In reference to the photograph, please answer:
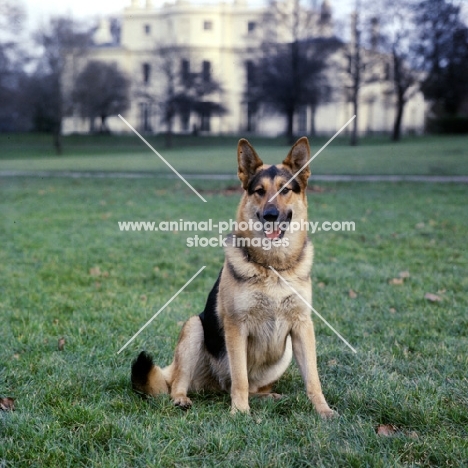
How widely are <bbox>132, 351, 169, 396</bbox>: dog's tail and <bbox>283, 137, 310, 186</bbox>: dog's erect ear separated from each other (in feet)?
5.78

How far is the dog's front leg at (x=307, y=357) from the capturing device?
3.99 meters

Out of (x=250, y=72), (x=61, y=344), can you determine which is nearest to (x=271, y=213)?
(x=61, y=344)

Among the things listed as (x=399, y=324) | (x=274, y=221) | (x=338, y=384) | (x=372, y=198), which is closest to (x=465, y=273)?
(x=399, y=324)

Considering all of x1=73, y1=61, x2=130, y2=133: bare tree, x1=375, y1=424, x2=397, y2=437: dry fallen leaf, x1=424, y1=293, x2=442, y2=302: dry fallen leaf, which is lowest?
x1=424, y1=293, x2=442, y2=302: dry fallen leaf

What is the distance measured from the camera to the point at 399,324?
18.8 ft

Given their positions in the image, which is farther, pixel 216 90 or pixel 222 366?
pixel 216 90

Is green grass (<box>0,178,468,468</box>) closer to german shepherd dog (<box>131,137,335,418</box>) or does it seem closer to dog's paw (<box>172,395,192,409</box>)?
dog's paw (<box>172,395,192,409</box>)

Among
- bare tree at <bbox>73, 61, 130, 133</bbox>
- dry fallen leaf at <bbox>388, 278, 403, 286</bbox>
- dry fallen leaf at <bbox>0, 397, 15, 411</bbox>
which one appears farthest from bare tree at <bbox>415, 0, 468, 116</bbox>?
dry fallen leaf at <bbox>0, 397, 15, 411</bbox>

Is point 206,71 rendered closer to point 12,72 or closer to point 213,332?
point 12,72

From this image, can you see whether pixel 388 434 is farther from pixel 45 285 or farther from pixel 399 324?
pixel 45 285

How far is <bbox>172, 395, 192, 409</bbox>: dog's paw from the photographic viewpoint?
3986mm

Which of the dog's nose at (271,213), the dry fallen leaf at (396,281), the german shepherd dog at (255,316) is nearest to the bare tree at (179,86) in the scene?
the dry fallen leaf at (396,281)

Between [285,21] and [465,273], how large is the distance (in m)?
46.3

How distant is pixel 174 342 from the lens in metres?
5.40
